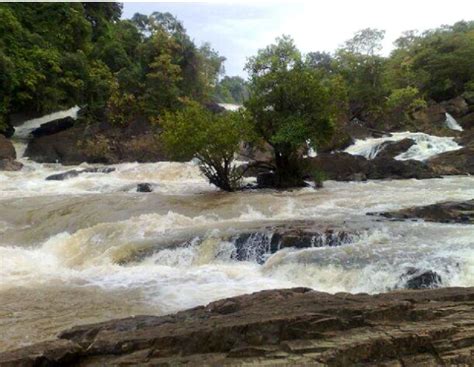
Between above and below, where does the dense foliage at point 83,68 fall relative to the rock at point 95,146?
above

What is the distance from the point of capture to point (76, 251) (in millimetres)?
11953

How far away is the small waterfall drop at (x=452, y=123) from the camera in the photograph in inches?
1375

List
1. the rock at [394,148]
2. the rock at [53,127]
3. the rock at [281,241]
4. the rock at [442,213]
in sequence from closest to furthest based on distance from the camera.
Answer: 1. the rock at [281,241]
2. the rock at [442,213]
3. the rock at [394,148]
4. the rock at [53,127]

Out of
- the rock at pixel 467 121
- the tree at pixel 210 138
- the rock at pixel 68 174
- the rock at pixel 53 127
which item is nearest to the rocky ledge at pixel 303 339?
the tree at pixel 210 138

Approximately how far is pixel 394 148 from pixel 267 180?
893 centimetres

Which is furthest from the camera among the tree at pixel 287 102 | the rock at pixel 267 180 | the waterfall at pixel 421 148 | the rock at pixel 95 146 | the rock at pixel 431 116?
the rock at pixel 431 116

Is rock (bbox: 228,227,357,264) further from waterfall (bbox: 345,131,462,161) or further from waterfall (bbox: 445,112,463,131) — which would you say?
waterfall (bbox: 445,112,463,131)

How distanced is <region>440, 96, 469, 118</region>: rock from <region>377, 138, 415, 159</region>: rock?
12.4m

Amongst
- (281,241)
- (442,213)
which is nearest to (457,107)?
(442,213)

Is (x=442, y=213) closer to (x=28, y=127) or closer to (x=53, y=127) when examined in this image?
(x=53, y=127)

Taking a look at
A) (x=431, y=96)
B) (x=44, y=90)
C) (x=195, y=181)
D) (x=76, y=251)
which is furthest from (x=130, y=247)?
(x=431, y=96)

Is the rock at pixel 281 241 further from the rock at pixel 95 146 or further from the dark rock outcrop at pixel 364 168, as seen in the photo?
the rock at pixel 95 146

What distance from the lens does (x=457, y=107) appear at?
37.3 meters

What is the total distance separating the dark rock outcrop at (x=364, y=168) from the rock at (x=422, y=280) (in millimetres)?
13595
